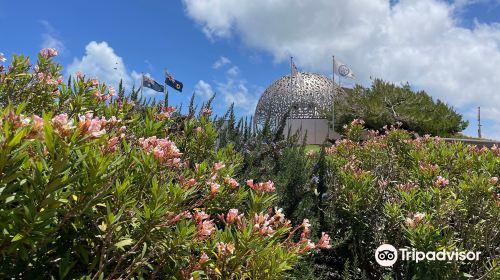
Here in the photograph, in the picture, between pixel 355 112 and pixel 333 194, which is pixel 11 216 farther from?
pixel 355 112

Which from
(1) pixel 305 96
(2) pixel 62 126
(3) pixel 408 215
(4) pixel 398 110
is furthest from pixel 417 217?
(1) pixel 305 96

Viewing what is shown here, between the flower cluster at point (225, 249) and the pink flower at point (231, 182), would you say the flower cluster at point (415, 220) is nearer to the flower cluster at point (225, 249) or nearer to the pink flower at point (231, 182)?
the pink flower at point (231, 182)

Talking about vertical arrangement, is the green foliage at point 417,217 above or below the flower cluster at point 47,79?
below

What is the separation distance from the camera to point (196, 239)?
1.63 meters

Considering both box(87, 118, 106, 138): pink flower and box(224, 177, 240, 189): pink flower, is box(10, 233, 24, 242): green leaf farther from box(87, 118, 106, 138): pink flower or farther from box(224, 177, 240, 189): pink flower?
box(224, 177, 240, 189): pink flower

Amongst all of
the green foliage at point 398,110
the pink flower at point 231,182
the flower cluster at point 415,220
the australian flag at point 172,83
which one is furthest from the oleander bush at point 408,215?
the green foliage at point 398,110

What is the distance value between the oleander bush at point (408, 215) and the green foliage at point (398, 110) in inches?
1087

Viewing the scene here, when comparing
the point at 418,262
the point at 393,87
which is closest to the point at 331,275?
the point at 418,262

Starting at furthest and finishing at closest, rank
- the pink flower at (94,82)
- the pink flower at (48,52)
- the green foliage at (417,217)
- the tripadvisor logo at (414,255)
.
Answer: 1. the pink flower at (48,52)
2. the pink flower at (94,82)
3. the green foliage at (417,217)
4. the tripadvisor logo at (414,255)

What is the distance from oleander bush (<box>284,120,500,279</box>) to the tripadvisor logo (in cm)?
3

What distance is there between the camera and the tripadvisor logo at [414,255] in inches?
101

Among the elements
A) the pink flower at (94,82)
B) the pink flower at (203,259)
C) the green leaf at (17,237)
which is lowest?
the pink flower at (203,259)

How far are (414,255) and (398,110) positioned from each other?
31996 millimetres

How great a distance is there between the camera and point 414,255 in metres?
2.67
